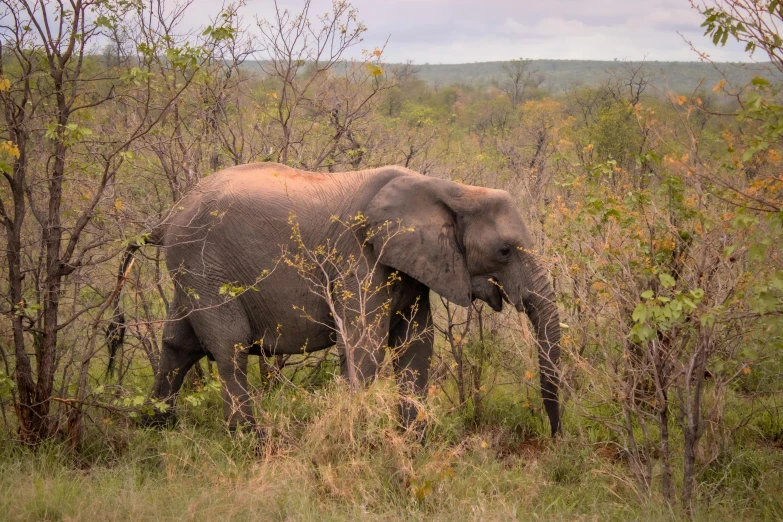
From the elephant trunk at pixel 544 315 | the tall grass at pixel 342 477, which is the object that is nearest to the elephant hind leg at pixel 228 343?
the tall grass at pixel 342 477

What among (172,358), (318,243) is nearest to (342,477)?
(318,243)

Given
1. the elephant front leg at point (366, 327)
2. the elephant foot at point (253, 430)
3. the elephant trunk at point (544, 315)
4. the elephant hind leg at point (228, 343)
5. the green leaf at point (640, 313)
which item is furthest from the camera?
the elephant hind leg at point (228, 343)

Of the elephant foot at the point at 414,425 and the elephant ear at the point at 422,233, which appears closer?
the elephant foot at the point at 414,425

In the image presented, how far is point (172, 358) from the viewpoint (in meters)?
6.39

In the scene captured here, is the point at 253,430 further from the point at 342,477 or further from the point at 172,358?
the point at 342,477

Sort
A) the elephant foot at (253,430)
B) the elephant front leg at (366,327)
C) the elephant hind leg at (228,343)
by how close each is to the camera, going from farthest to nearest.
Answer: the elephant hind leg at (228,343) → the elephant front leg at (366,327) → the elephant foot at (253,430)

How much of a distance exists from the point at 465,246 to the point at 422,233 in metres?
0.36

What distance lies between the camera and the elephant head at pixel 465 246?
5.80 meters

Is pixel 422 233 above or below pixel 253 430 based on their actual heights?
above

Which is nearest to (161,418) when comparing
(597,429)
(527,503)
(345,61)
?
(527,503)

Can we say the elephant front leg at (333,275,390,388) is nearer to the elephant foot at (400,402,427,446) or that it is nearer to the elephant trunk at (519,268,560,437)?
the elephant foot at (400,402,427,446)

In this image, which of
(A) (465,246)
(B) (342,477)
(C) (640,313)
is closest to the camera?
(C) (640,313)

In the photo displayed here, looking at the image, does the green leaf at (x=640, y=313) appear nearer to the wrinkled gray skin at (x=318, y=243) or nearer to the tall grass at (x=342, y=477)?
the tall grass at (x=342, y=477)

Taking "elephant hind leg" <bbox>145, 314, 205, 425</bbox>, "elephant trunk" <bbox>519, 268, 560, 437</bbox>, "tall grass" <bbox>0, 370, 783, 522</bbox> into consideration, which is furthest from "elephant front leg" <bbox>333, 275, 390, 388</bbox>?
"elephant hind leg" <bbox>145, 314, 205, 425</bbox>
